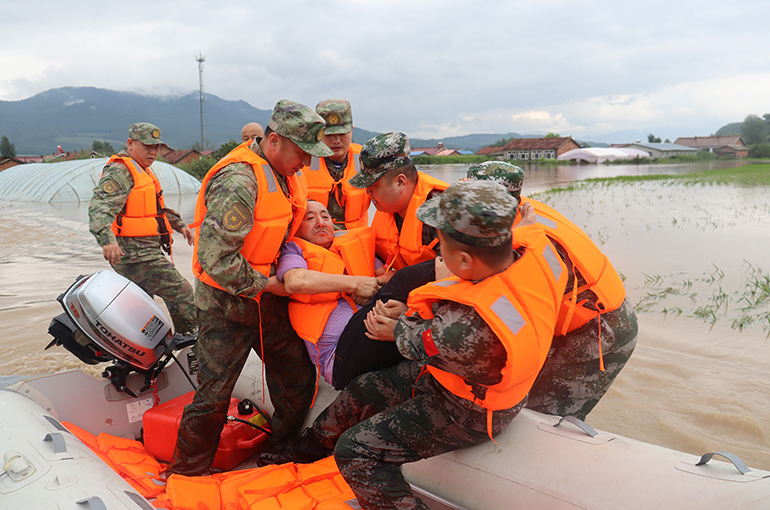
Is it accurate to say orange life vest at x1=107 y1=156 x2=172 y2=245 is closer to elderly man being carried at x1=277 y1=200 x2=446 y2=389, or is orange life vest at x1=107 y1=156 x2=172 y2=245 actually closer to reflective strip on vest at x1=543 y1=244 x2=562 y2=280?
elderly man being carried at x1=277 y1=200 x2=446 y2=389

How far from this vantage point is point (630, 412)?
372 centimetres

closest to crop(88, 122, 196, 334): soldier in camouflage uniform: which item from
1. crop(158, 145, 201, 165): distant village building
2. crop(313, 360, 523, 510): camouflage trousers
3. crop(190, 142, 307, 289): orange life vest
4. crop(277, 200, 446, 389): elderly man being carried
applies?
crop(190, 142, 307, 289): orange life vest

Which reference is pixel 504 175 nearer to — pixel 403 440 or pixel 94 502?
pixel 403 440

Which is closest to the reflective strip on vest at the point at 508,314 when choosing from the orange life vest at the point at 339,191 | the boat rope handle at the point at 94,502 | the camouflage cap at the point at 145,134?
the boat rope handle at the point at 94,502

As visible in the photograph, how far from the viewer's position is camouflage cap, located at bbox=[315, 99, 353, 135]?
11.2ft

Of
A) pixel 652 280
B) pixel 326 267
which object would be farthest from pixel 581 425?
pixel 652 280

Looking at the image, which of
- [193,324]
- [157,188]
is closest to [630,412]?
[193,324]

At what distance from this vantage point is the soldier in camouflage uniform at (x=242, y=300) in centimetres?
223

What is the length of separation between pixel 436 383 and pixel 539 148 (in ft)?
214

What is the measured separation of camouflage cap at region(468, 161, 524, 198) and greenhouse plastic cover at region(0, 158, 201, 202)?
2287cm

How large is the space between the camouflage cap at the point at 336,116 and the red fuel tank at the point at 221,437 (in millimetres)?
1954

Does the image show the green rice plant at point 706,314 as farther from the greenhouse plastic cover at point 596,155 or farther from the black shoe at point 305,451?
the greenhouse plastic cover at point 596,155

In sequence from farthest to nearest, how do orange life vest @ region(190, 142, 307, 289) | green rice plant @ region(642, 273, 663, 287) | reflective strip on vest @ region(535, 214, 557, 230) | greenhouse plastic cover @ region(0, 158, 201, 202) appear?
greenhouse plastic cover @ region(0, 158, 201, 202) < green rice plant @ region(642, 273, 663, 287) < orange life vest @ region(190, 142, 307, 289) < reflective strip on vest @ region(535, 214, 557, 230)

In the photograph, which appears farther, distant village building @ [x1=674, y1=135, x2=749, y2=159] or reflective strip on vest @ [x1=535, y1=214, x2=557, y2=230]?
distant village building @ [x1=674, y1=135, x2=749, y2=159]
